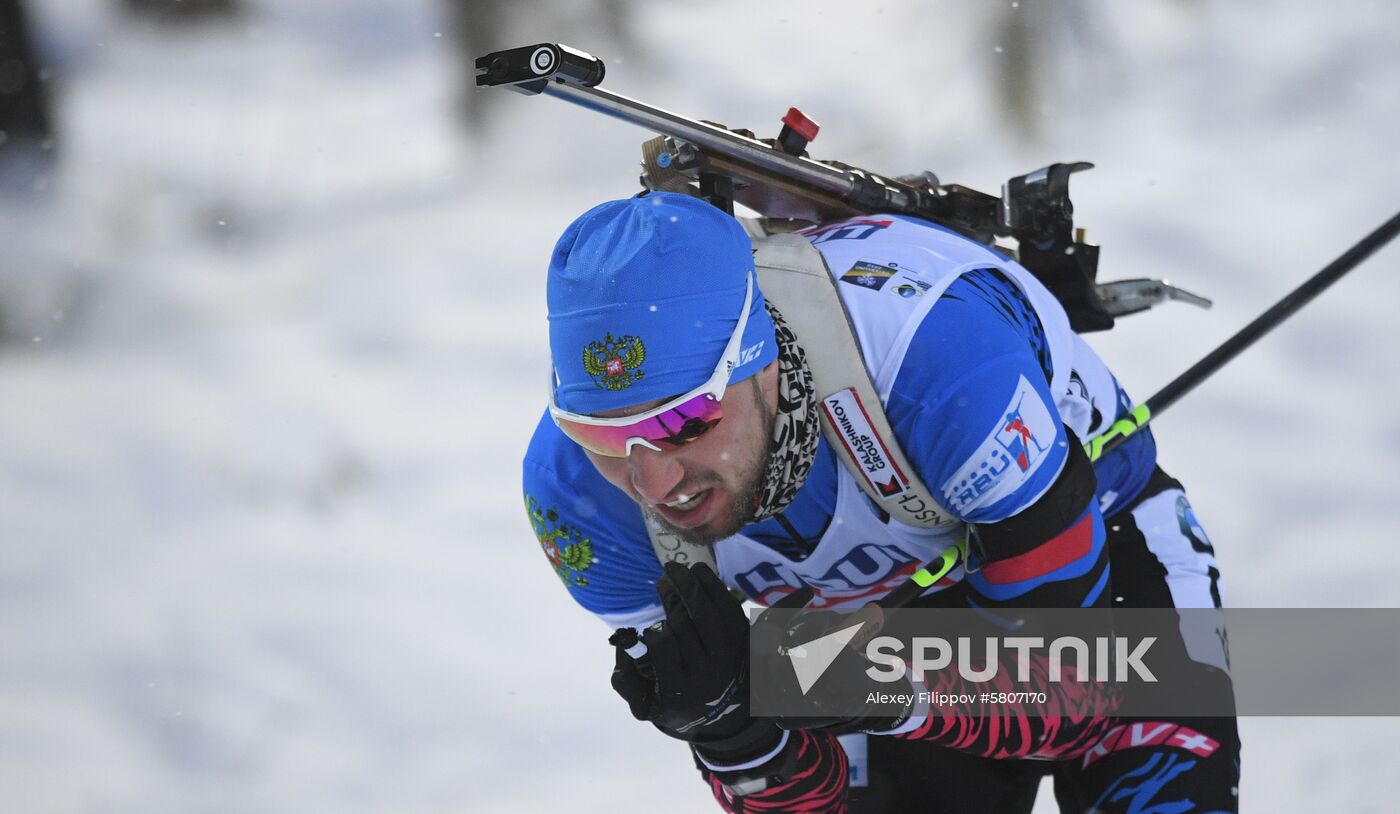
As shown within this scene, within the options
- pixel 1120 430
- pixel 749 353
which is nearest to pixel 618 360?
pixel 749 353

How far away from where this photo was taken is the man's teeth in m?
2.05

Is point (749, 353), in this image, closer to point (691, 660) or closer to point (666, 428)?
point (666, 428)

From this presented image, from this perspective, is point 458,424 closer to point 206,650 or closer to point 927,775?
point 206,650

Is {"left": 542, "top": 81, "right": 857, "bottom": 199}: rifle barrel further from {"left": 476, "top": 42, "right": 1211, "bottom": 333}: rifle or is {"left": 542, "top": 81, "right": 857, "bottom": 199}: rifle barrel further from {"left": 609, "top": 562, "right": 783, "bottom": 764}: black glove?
{"left": 609, "top": 562, "right": 783, "bottom": 764}: black glove

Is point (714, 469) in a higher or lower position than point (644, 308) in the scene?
lower

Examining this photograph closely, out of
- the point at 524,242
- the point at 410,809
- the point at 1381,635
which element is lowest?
the point at 410,809

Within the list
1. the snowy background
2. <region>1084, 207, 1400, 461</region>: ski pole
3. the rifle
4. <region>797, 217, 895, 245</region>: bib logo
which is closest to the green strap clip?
<region>1084, 207, 1400, 461</region>: ski pole

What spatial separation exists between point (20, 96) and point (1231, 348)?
14.8ft

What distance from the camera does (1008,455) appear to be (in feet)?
6.60

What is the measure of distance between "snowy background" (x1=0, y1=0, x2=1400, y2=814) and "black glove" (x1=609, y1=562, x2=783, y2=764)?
1328 mm

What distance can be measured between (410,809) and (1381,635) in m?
2.57

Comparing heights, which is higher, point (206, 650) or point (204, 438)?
point (204, 438)

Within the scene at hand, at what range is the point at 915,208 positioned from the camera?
269cm

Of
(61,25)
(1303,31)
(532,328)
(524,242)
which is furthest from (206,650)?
(1303,31)
